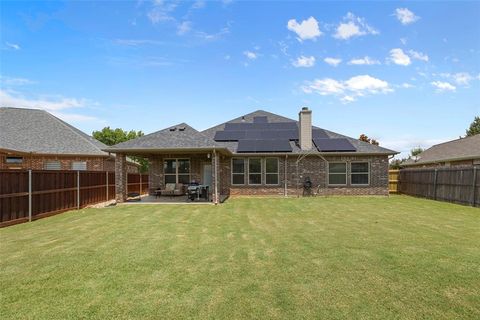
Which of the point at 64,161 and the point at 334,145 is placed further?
the point at 64,161

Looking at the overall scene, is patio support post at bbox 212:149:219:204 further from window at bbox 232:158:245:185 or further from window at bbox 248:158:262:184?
window at bbox 248:158:262:184

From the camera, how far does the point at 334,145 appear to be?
64.0ft

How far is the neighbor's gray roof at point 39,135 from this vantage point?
20188 millimetres

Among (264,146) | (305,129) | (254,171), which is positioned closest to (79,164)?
(254,171)

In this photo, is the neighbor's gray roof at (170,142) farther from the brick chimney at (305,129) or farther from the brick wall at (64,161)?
the brick chimney at (305,129)

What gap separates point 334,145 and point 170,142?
1020cm

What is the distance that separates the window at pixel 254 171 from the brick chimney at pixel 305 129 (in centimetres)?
304

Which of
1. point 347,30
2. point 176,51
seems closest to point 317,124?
point 347,30

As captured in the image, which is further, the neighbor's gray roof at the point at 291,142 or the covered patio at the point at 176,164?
the neighbor's gray roof at the point at 291,142

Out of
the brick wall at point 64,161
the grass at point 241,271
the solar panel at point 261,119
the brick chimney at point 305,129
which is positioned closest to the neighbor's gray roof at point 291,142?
the solar panel at point 261,119

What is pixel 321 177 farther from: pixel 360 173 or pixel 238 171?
pixel 238 171

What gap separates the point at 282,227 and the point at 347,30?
9.28 metres

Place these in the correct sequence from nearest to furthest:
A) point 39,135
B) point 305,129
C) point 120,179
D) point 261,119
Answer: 1. point 120,179
2. point 305,129
3. point 39,135
4. point 261,119

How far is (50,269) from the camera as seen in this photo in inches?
204
